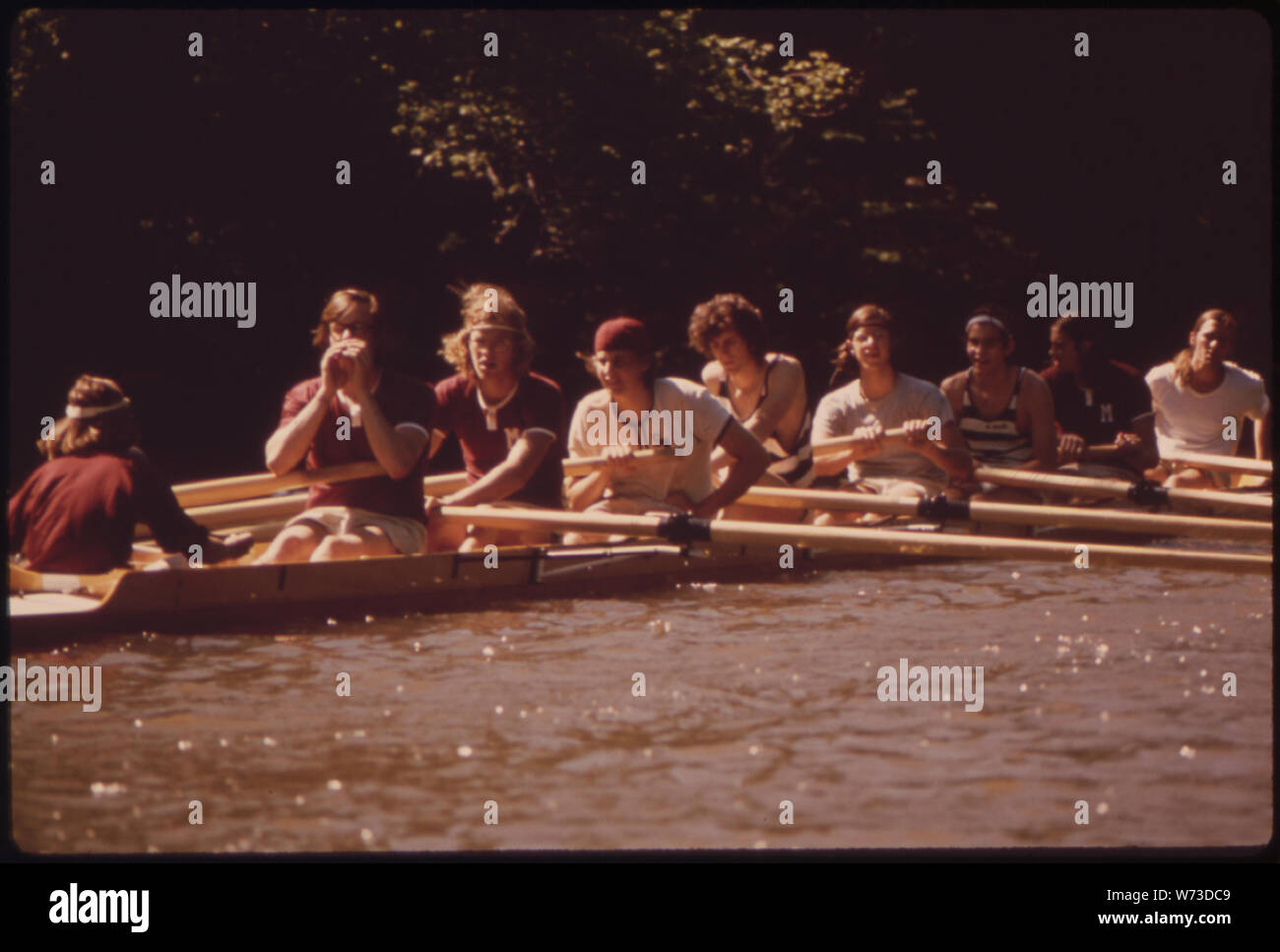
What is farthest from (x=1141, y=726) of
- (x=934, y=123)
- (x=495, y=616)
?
(x=934, y=123)

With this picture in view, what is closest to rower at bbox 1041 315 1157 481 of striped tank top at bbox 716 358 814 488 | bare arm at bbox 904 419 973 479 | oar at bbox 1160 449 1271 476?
oar at bbox 1160 449 1271 476

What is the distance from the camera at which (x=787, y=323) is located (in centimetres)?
1686

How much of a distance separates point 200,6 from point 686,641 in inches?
333

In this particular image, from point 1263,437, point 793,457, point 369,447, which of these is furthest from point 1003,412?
point 369,447

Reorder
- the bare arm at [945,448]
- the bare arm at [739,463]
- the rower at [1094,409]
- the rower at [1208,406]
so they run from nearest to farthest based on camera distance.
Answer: the bare arm at [739,463], the bare arm at [945,448], the rower at [1094,409], the rower at [1208,406]

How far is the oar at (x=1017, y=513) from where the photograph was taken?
7.63 meters

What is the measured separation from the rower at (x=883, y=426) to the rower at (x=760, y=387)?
0.21 m

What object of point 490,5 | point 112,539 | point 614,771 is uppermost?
point 490,5

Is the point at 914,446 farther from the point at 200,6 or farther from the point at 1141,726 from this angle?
the point at 200,6

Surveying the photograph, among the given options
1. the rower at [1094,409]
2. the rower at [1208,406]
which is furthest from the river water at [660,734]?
the rower at [1208,406]

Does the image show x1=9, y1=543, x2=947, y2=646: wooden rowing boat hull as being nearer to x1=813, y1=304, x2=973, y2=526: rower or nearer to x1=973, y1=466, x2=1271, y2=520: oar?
x1=813, y1=304, x2=973, y2=526: rower

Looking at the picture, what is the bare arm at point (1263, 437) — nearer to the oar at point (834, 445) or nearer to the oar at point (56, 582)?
the oar at point (834, 445)

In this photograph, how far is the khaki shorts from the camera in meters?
7.56

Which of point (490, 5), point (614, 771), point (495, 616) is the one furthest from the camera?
point (490, 5)
